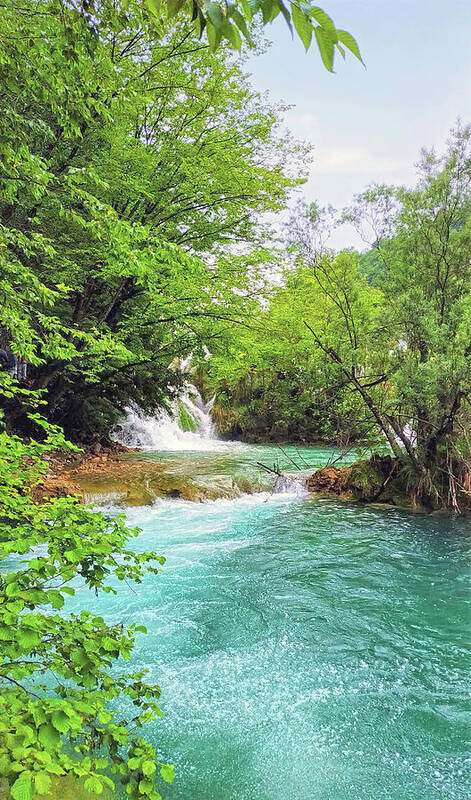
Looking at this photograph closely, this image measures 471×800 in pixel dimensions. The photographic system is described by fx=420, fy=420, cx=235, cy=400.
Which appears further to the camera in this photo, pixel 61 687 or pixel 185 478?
pixel 185 478

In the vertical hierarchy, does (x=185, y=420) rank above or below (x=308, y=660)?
above

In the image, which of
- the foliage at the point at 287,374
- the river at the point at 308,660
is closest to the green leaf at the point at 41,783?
the river at the point at 308,660

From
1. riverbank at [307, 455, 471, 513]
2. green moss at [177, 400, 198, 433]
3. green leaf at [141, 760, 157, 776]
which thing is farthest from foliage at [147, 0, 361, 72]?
green moss at [177, 400, 198, 433]

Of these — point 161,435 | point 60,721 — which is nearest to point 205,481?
point 161,435

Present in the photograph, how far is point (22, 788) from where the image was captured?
1.24m

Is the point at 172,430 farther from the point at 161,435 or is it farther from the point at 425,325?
the point at 425,325

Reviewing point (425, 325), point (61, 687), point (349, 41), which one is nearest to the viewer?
point (349, 41)

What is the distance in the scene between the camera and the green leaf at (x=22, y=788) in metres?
1.22

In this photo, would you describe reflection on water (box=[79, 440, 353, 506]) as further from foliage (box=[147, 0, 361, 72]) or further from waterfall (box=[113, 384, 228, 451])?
foliage (box=[147, 0, 361, 72])

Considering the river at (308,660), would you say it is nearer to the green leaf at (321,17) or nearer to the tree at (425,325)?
the tree at (425,325)

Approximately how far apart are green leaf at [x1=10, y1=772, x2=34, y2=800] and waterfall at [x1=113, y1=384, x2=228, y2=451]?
49.5 feet

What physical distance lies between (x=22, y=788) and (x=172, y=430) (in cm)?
1936

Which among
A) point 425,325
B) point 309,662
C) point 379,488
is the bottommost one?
point 309,662

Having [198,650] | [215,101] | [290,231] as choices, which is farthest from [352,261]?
[198,650]
